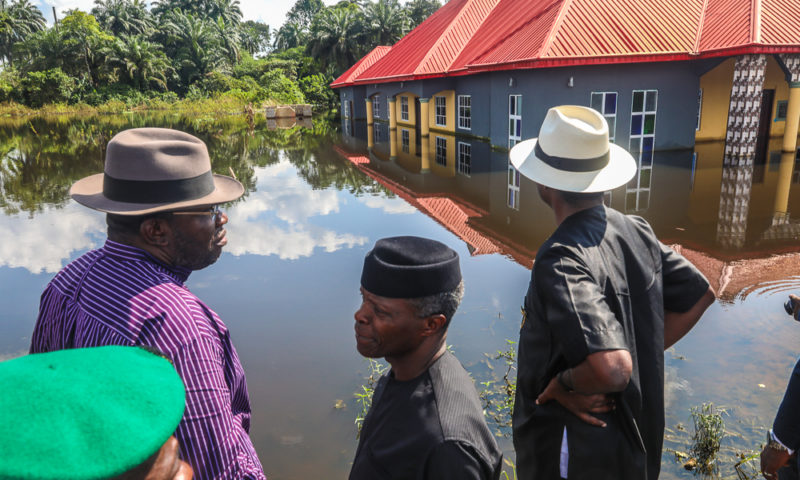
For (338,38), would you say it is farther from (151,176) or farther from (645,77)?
(151,176)

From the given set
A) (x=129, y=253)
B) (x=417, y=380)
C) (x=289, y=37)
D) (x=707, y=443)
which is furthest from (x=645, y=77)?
(x=289, y=37)

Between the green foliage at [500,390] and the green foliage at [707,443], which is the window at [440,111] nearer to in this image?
the green foliage at [500,390]

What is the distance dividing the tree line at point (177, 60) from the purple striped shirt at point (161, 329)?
40977 mm

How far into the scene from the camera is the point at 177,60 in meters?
51.6

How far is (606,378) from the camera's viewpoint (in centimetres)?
183

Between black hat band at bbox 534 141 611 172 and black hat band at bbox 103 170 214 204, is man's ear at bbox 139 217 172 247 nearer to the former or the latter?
black hat band at bbox 103 170 214 204

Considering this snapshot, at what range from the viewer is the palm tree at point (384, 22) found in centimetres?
3953

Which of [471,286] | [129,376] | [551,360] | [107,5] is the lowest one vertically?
[471,286]

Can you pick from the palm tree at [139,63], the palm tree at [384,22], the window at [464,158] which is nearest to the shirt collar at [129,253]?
the window at [464,158]

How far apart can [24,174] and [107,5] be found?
186 feet

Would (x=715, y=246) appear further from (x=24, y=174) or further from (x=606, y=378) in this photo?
(x=24, y=174)

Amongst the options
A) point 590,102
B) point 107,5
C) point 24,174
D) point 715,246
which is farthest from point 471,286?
point 107,5

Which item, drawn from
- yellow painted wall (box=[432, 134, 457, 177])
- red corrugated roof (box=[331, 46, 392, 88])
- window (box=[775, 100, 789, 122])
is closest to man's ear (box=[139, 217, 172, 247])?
yellow painted wall (box=[432, 134, 457, 177])

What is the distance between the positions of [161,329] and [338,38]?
140 ft
